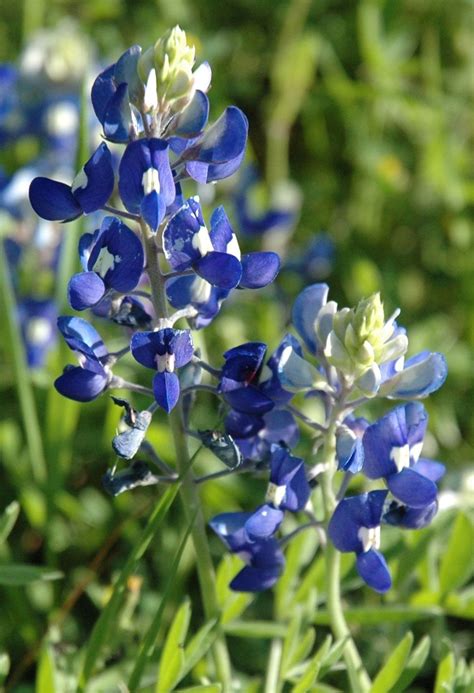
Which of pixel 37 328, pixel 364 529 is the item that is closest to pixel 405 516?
pixel 364 529

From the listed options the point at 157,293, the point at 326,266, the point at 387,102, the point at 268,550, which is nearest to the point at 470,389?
the point at 326,266

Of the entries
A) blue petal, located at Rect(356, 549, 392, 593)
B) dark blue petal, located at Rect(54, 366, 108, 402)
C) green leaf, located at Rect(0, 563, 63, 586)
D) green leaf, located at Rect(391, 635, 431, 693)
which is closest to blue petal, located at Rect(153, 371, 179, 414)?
dark blue petal, located at Rect(54, 366, 108, 402)

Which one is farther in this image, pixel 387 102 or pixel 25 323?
pixel 387 102

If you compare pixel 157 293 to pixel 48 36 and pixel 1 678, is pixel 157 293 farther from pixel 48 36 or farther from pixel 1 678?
pixel 48 36

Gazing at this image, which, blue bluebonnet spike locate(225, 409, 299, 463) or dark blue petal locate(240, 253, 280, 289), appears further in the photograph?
blue bluebonnet spike locate(225, 409, 299, 463)

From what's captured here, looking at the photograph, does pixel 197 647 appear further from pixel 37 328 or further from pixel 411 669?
pixel 37 328

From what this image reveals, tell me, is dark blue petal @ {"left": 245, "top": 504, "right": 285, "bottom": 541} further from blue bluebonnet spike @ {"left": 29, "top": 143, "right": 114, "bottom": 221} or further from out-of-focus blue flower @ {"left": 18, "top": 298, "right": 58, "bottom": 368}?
out-of-focus blue flower @ {"left": 18, "top": 298, "right": 58, "bottom": 368}
